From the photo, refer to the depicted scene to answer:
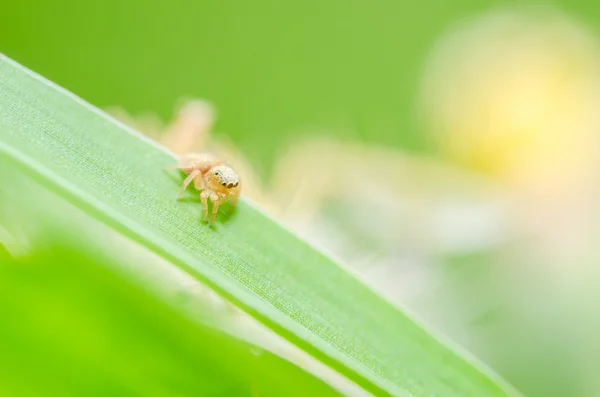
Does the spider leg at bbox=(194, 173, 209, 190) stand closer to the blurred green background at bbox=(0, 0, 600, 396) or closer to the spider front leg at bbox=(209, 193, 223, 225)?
the spider front leg at bbox=(209, 193, 223, 225)

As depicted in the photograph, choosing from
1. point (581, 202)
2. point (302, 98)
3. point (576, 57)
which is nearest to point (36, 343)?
point (581, 202)

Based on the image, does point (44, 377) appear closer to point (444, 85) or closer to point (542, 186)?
point (542, 186)

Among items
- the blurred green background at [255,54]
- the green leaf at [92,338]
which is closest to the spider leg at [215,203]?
the green leaf at [92,338]

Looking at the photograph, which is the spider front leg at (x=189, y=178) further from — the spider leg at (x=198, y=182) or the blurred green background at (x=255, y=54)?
the blurred green background at (x=255, y=54)

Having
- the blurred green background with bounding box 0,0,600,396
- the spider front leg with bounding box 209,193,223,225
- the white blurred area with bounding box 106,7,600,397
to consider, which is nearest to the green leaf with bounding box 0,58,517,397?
the spider front leg with bounding box 209,193,223,225

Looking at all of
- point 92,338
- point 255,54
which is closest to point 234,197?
point 92,338

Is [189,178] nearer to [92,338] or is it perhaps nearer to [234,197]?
[234,197]

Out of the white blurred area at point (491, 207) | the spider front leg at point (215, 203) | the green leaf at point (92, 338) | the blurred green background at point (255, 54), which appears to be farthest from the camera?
the blurred green background at point (255, 54)
